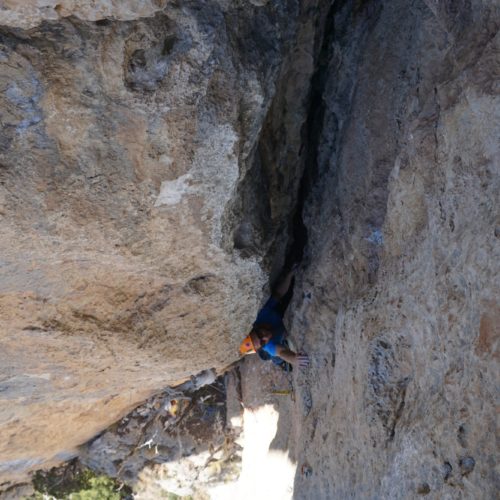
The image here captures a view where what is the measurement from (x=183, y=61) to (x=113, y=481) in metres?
4.41

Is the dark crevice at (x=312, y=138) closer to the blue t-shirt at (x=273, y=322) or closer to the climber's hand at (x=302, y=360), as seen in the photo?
the blue t-shirt at (x=273, y=322)

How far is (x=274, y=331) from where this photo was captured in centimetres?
394

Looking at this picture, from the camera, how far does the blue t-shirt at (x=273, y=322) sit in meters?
3.90

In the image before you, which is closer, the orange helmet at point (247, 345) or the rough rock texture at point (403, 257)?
the rough rock texture at point (403, 257)

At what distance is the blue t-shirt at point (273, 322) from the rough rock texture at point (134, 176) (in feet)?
1.62

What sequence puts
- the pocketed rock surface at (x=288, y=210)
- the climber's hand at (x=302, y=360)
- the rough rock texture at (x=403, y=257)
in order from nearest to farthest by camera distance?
1. the rough rock texture at (x=403, y=257)
2. the pocketed rock surface at (x=288, y=210)
3. the climber's hand at (x=302, y=360)

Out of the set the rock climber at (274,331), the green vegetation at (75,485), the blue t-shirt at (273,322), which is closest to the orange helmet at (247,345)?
the rock climber at (274,331)

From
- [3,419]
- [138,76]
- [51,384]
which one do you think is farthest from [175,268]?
[3,419]

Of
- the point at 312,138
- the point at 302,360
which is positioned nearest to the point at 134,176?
the point at 312,138

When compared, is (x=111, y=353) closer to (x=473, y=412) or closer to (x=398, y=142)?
(x=398, y=142)

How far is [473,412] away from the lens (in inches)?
68.4

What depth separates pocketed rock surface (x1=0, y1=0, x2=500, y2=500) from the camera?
192cm

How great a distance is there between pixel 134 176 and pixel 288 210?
1144 millimetres

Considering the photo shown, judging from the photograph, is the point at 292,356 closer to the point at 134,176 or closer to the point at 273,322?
the point at 273,322
